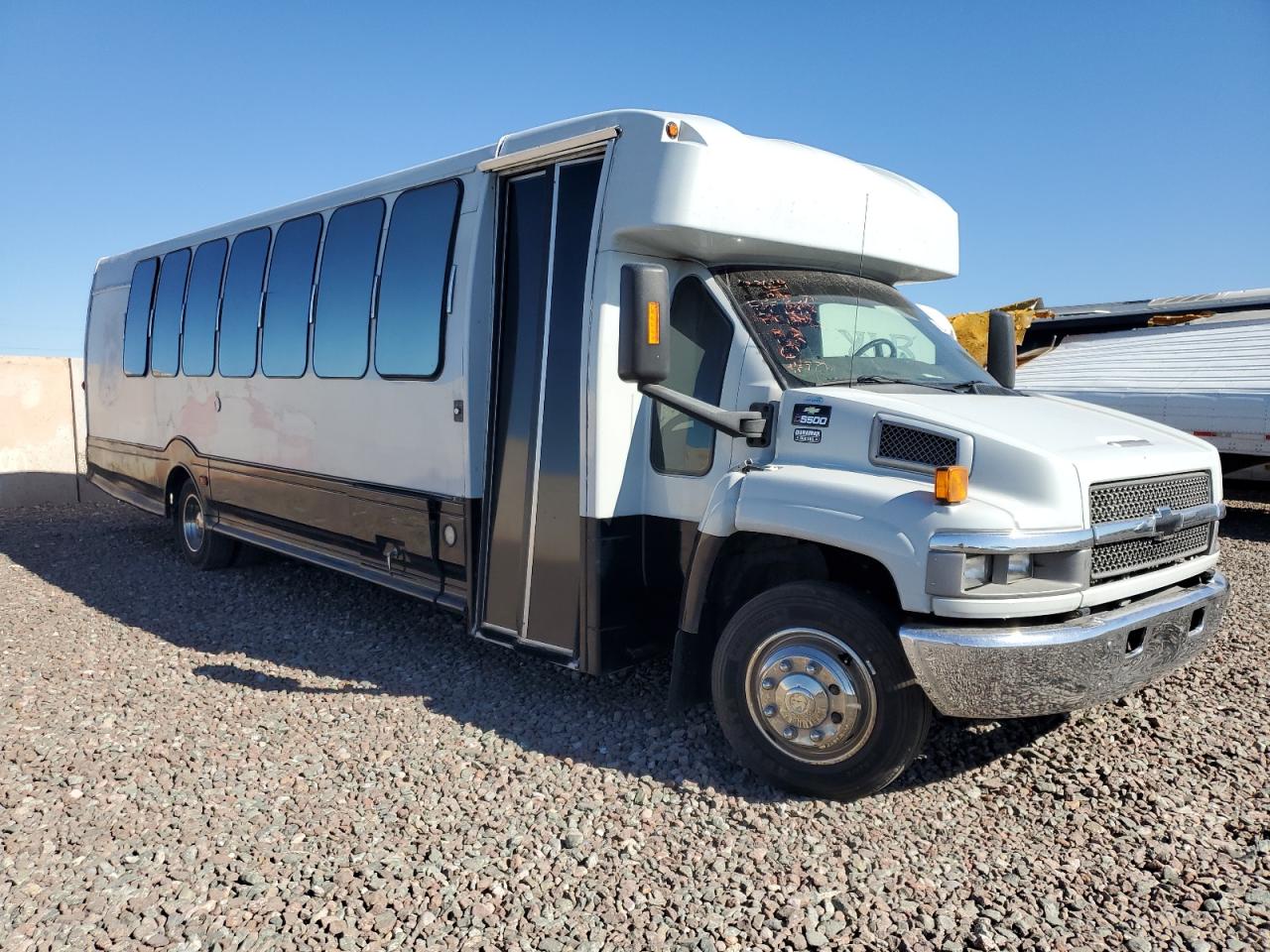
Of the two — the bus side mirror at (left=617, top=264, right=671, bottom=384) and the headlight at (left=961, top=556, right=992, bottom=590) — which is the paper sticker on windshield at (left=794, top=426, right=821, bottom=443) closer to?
the bus side mirror at (left=617, top=264, right=671, bottom=384)

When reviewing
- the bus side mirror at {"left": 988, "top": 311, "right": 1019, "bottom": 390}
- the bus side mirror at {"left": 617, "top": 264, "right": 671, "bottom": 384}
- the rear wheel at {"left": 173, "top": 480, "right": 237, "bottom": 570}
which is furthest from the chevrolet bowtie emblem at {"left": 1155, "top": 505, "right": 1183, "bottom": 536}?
the rear wheel at {"left": 173, "top": 480, "right": 237, "bottom": 570}

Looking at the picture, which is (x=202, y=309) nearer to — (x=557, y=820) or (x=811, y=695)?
(x=557, y=820)

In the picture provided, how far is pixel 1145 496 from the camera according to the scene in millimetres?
3754

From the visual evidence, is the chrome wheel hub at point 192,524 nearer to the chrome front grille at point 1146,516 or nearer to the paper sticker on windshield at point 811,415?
the paper sticker on windshield at point 811,415

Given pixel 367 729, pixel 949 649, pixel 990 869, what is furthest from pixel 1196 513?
pixel 367 729

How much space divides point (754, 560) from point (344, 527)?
3.27 metres

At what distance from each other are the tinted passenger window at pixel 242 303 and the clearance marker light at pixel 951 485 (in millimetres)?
5658

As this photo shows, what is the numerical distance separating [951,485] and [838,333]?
1.33 metres

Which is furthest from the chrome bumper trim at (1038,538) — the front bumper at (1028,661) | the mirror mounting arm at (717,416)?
the mirror mounting arm at (717,416)

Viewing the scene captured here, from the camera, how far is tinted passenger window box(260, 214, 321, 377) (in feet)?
21.7

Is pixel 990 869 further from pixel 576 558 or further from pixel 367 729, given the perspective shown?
pixel 367 729

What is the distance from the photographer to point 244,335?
739cm

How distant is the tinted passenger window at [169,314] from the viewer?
8453 mm

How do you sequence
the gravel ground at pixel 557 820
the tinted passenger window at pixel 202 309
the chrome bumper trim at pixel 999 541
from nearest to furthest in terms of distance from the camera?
the gravel ground at pixel 557 820, the chrome bumper trim at pixel 999 541, the tinted passenger window at pixel 202 309
